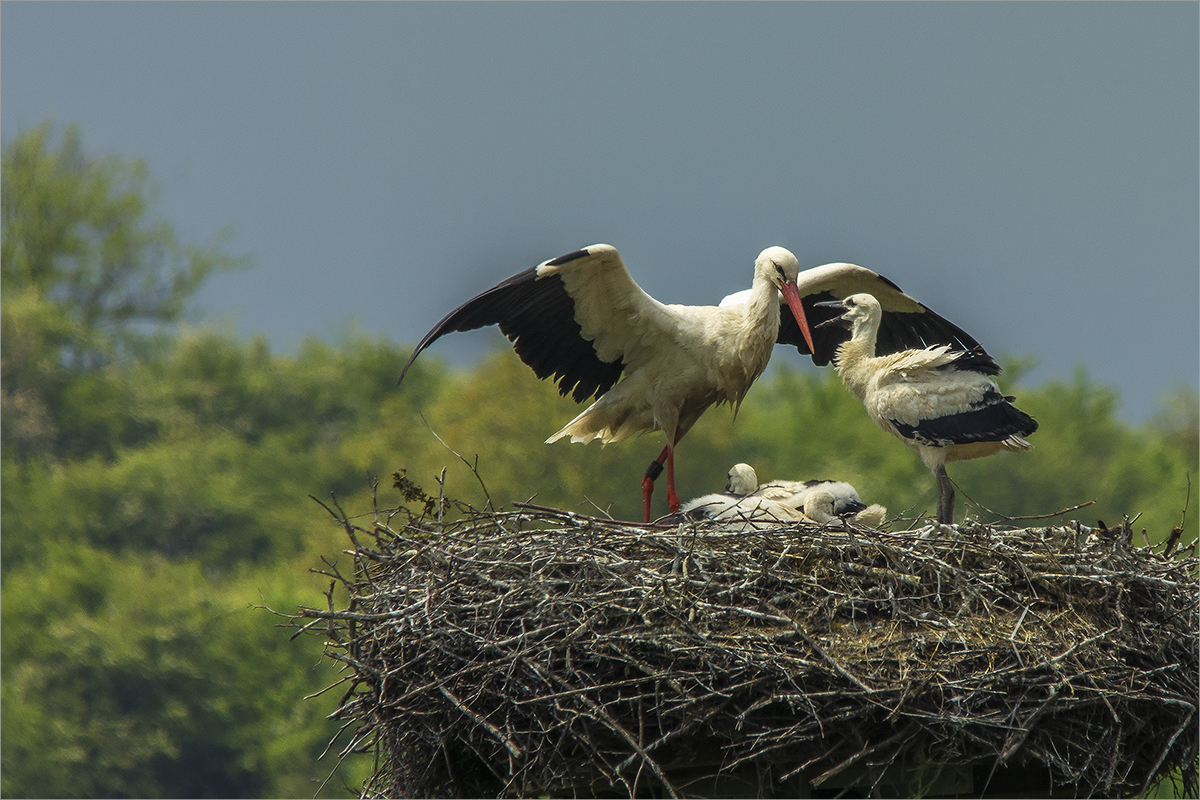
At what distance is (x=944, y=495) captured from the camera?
7.61 m

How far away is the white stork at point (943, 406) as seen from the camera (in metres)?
7.36

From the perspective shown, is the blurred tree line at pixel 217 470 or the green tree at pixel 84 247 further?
the green tree at pixel 84 247

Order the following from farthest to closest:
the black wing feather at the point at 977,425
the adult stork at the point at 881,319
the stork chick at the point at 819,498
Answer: the adult stork at the point at 881,319 < the black wing feather at the point at 977,425 < the stork chick at the point at 819,498

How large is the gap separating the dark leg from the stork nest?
1182 mm

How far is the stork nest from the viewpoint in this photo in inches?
214

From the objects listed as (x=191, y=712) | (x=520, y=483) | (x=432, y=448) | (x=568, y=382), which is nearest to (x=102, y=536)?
(x=191, y=712)

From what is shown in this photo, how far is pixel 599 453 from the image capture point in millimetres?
25031

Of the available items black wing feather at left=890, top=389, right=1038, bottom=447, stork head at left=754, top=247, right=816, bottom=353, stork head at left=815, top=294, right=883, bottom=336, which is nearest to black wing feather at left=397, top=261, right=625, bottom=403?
stork head at left=754, top=247, right=816, bottom=353

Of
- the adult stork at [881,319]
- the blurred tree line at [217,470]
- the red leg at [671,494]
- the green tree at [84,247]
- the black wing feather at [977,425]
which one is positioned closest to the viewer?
the black wing feather at [977,425]

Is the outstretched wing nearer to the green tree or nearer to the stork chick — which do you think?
the stork chick

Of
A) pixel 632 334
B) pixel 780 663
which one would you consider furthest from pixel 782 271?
pixel 780 663

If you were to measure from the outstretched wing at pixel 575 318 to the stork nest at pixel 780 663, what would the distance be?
63.2 inches

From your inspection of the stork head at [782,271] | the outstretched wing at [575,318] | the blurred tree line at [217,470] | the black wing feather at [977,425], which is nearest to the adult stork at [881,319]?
the stork head at [782,271]

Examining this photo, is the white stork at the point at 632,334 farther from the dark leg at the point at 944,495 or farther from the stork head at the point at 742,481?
the dark leg at the point at 944,495
